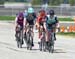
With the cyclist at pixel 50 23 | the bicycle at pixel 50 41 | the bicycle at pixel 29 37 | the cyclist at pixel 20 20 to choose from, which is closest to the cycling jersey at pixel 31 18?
the bicycle at pixel 29 37

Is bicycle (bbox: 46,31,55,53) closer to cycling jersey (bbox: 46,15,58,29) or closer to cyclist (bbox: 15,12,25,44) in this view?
cycling jersey (bbox: 46,15,58,29)

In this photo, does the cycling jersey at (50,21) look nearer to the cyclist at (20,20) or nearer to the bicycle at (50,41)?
the bicycle at (50,41)

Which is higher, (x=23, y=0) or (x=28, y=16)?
(x=28, y=16)

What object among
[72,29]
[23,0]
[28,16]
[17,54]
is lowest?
[23,0]

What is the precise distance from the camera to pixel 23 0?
108 metres

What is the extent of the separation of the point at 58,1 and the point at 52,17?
7255cm

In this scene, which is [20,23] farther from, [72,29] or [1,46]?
[72,29]

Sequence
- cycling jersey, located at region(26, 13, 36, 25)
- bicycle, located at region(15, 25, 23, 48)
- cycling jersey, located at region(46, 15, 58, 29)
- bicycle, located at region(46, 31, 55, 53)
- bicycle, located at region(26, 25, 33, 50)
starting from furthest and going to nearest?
bicycle, located at region(15, 25, 23, 48), bicycle, located at region(26, 25, 33, 50), cycling jersey, located at region(26, 13, 36, 25), cycling jersey, located at region(46, 15, 58, 29), bicycle, located at region(46, 31, 55, 53)

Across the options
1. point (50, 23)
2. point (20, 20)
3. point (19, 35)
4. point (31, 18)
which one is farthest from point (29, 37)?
point (50, 23)

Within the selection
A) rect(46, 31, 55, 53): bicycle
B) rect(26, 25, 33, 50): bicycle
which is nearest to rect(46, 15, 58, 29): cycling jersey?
rect(46, 31, 55, 53): bicycle

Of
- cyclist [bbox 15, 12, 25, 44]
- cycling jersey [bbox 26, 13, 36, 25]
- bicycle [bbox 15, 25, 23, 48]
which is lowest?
bicycle [bbox 15, 25, 23, 48]

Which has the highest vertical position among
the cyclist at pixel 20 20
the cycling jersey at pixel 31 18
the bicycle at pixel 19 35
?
the cycling jersey at pixel 31 18

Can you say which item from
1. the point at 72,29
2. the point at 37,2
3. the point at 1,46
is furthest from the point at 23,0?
the point at 1,46

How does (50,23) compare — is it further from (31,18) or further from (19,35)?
(19,35)
